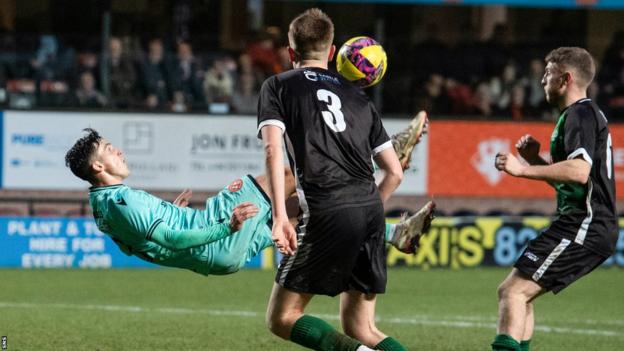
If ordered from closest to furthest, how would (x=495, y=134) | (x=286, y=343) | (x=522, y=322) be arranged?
(x=522, y=322)
(x=286, y=343)
(x=495, y=134)

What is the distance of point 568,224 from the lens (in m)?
7.84

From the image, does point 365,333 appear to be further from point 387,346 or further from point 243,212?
point 243,212

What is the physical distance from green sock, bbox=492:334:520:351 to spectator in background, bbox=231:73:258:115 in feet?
39.8

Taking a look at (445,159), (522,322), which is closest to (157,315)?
(522,322)

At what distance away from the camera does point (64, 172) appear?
19.2 metres

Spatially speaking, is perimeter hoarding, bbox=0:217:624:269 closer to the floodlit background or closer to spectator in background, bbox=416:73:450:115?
the floodlit background

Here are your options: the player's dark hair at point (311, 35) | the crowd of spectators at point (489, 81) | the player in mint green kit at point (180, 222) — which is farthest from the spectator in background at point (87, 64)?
the player's dark hair at point (311, 35)

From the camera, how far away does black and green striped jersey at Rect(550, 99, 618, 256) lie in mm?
7699

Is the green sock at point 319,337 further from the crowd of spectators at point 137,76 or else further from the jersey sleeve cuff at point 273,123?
the crowd of spectators at point 137,76

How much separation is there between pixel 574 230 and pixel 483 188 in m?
12.8

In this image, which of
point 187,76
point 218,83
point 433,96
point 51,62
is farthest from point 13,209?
point 433,96

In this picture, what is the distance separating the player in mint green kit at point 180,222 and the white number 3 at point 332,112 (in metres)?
0.71

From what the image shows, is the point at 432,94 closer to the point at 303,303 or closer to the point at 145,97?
the point at 145,97

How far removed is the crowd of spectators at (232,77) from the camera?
743 inches
